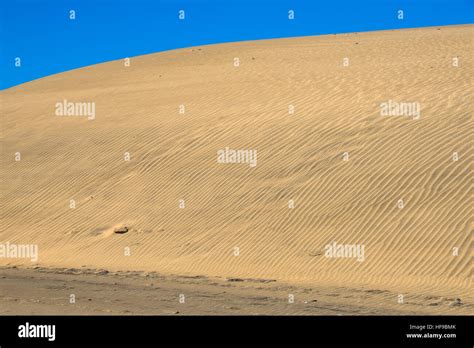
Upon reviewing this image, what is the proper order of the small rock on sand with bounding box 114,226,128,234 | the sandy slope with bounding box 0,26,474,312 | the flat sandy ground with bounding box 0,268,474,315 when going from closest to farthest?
the flat sandy ground with bounding box 0,268,474,315 < the sandy slope with bounding box 0,26,474,312 < the small rock on sand with bounding box 114,226,128,234

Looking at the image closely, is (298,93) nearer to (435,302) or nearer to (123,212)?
(123,212)

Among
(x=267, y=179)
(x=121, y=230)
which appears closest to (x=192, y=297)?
(x=121, y=230)

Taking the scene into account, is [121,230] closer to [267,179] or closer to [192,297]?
[267,179]

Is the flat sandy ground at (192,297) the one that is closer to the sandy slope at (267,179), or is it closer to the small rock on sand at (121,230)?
the sandy slope at (267,179)

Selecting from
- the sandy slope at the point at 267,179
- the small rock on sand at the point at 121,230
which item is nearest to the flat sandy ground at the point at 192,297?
A: the sandy slope at the point at 267,179

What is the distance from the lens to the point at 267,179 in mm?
18875

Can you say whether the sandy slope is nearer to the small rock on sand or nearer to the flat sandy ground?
the small rock on sand

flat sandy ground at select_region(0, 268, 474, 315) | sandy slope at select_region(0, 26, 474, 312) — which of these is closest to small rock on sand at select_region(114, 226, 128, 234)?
sandy slope at select_region(0, 26, 474, 312)

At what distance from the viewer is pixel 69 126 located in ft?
85.3

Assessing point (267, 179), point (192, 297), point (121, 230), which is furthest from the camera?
point (267, 179)

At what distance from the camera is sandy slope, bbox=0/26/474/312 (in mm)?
15518

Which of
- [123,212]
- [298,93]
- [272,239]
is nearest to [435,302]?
[272,239]
